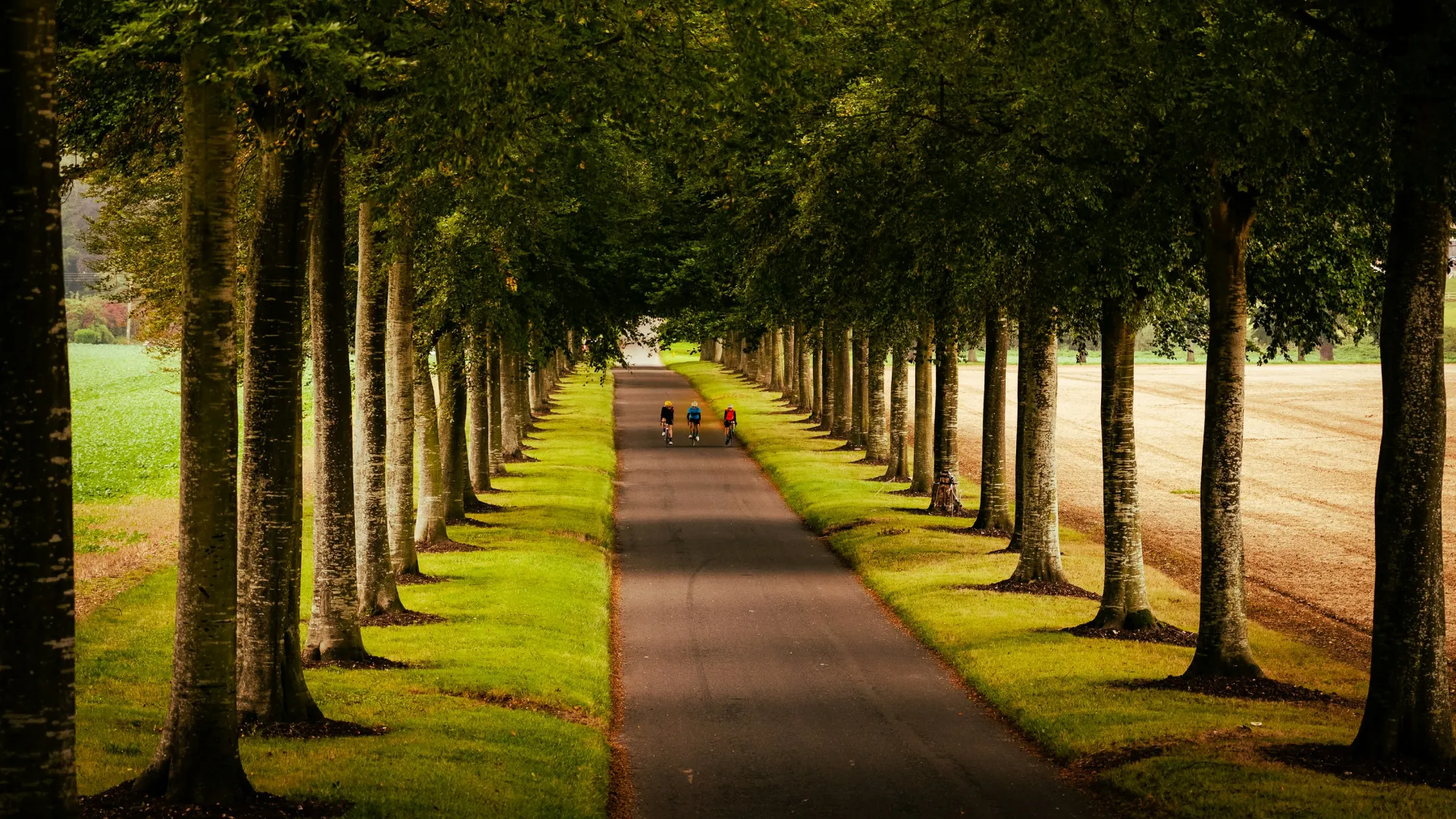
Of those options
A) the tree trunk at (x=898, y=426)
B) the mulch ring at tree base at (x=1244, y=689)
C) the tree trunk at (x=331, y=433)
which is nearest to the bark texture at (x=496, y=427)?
the tree trunk at (x=898, y=426)

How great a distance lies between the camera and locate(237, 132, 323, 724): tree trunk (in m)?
12.7

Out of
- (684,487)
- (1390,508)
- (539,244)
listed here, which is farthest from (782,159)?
(684,487)

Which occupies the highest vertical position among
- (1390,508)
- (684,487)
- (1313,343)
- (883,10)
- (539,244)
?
(883,10)

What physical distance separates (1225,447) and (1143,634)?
A: 487 centimetres

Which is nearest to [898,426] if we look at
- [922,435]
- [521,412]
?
[922,435]

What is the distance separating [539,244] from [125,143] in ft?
45.4

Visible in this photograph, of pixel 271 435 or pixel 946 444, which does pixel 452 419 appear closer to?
pixel 946 444

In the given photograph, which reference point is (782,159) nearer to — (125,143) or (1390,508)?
(125,143)

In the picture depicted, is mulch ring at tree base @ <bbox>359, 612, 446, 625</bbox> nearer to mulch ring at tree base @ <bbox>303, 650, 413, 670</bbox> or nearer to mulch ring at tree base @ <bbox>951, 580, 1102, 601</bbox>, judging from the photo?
mulch ring at tree base @ <bbox>303, 650, 413, 670</bbox>

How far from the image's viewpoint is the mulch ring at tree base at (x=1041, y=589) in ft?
83.7

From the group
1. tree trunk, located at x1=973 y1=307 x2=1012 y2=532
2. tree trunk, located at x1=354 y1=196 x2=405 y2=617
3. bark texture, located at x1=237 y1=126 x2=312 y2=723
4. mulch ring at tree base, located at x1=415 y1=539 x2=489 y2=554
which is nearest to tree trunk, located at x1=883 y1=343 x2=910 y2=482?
tree trunk, located at x1=973 y1=307 x2=1012 y2=532

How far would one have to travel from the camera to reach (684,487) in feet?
147

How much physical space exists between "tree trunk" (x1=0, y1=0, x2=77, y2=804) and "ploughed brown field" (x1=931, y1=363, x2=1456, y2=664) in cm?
1841

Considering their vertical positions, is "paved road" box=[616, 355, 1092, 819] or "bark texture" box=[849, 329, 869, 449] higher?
"bark texture" box=[849, 329, 869, 449]
